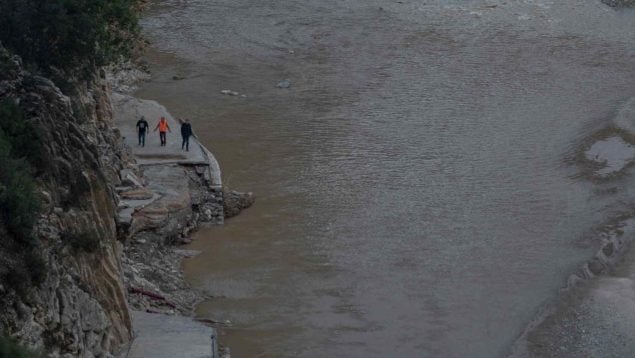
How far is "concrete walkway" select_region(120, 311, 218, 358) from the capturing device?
20.3 m

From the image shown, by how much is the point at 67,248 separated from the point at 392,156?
17.7m

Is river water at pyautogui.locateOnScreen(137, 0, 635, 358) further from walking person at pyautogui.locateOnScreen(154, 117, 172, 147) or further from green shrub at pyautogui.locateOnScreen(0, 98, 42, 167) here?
green shrub at pyautogui.locateOnScreen(0, 98, 42, 167)

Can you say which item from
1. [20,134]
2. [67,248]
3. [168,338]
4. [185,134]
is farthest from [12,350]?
[185,134]

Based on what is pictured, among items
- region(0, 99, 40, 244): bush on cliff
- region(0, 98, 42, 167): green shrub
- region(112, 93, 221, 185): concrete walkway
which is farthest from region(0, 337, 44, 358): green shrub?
region(112, 93, 221, 185): concrete walkway

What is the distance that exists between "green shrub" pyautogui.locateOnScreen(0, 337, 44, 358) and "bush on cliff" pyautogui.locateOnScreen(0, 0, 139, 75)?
11.0m

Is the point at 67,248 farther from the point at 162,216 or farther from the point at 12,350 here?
the point at 162,216

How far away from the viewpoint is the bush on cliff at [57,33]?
2500 centimetres

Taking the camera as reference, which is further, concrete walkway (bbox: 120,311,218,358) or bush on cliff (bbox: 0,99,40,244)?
concrete walkway (bbox: 120,311,218,358)

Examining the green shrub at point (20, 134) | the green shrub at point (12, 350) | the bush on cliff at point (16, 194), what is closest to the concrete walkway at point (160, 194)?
the green shrub at point (20, 134)

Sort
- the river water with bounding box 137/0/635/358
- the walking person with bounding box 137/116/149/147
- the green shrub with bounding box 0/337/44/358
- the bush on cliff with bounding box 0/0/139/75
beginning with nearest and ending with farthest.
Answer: the green shrub with bounding box 0/337/44/358, the bush on cliff with bounding box 0/0/139/75, the river water with bounding box 137/0/635/358, the walking person with bounding box 137/116/149/147

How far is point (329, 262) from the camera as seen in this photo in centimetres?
2738

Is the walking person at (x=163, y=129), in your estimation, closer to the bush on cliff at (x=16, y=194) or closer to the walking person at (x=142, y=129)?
the walking person at (x=142, y=129)

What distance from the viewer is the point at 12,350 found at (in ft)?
44.9

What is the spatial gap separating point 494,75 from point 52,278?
28796mm
